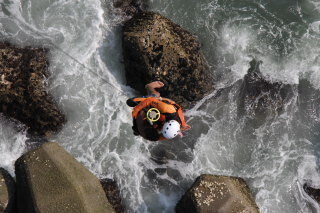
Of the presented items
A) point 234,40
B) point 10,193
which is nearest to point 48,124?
point 10,193

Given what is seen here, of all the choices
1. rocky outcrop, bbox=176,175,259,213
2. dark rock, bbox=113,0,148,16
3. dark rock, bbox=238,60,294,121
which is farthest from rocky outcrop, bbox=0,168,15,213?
dark rock, bbox=238,60,294,121

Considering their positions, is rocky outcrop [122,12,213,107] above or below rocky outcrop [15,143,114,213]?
above

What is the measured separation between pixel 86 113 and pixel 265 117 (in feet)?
15.7

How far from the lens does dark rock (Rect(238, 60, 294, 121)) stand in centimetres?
898

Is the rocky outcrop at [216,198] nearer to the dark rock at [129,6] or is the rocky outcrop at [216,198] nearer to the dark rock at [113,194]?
the dark rock at [113,194]

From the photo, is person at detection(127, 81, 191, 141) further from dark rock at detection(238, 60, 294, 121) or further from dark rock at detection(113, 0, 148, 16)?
dark rock at detection(113, 0, 148, 16)

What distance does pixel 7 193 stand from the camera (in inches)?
292

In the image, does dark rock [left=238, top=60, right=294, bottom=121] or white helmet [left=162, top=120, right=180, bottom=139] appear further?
dark rock [left=238, top=60, right=294, bottom=121]

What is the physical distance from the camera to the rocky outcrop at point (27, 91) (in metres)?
8.14

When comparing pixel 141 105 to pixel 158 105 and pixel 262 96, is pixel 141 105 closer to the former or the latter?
pixel 158 105

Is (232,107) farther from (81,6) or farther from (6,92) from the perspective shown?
(6,92)

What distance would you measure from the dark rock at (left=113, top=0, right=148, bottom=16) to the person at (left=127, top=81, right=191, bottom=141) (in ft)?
11.3

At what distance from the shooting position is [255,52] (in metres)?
9.27

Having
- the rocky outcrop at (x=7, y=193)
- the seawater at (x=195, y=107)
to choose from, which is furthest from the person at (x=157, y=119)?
the rocky outcrop at (x=7, y=193)
